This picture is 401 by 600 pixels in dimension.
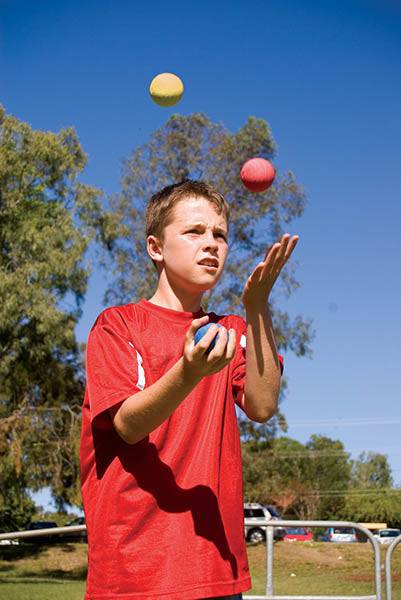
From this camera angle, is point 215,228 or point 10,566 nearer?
point 215,228

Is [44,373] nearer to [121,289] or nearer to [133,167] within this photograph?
[121,289]

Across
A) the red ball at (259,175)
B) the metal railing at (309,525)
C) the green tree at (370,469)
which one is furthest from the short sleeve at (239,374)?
the green tree at (370,469)

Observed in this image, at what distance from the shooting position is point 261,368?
9.30 ft

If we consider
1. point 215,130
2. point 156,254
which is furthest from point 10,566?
point 156,254

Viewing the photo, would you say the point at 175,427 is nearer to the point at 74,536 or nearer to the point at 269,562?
the point at 269,562

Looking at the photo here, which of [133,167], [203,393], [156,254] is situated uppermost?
[133,167]

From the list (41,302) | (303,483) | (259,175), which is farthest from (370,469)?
(259,175)

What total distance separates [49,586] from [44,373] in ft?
29.2

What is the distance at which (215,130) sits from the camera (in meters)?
30.2

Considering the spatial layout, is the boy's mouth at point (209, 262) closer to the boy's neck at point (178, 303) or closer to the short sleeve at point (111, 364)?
the boy's neck at point (178, 303)

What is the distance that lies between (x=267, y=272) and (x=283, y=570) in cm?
1055

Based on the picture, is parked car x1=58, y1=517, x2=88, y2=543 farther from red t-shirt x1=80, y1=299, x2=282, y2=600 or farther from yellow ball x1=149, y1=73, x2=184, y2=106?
red t-shirt x1=80, y1=299, x2=282, y2=600

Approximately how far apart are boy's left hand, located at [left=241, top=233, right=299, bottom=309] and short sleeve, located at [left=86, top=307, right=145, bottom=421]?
455 millimetres

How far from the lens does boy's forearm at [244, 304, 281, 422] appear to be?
2.73 meters
